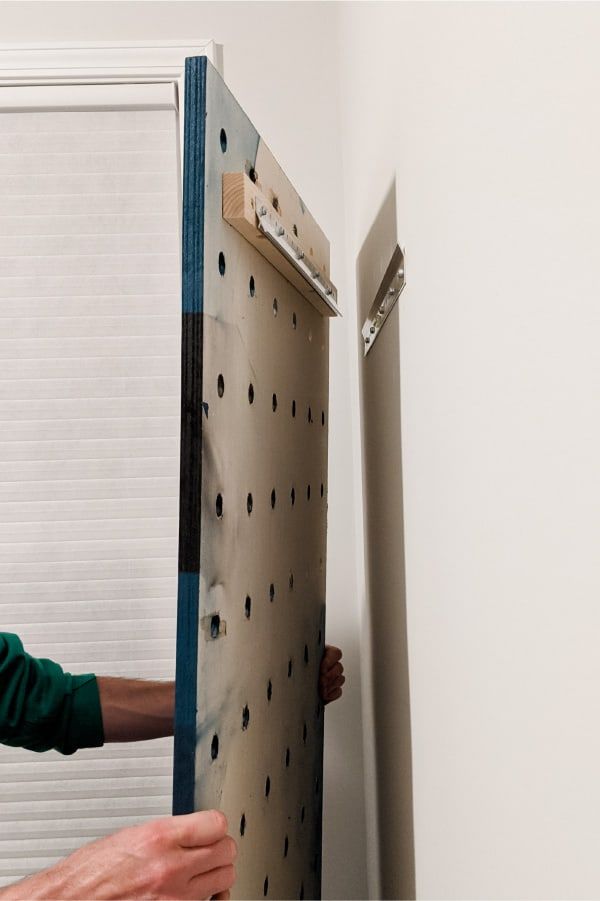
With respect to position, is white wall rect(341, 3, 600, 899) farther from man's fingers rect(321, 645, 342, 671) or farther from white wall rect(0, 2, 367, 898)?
white wall rect(0, 2, 367, 898)

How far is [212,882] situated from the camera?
0.62m

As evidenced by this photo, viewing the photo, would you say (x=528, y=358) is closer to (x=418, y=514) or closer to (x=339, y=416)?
(x=418, y=514)

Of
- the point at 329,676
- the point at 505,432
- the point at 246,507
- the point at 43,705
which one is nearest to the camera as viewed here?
the point at 505,432

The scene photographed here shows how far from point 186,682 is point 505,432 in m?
0.32

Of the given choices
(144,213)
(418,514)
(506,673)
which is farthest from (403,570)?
(144,213)

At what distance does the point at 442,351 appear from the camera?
0.53 meters

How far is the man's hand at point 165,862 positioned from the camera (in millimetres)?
589

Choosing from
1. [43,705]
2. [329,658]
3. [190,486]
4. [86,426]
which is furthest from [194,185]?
[86,426]

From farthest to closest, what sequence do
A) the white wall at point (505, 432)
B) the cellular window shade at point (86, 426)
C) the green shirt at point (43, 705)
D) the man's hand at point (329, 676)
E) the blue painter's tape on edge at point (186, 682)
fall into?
the cellular window shade at point (86, 426) → the man's hand at point (329, 676) → the green shirt at point (43, 705) → the blue painter's tape on edge at point (186, 682) → the white wall at point (505, 432)

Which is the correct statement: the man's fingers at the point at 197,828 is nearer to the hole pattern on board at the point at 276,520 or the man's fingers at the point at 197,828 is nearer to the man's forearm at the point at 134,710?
the hole pattern on board at the point at 276,520

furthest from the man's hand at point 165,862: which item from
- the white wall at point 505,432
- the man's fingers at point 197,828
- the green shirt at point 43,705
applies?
the green shirt at point 43,705

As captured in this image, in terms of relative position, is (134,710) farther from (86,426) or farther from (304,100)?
(304,100)

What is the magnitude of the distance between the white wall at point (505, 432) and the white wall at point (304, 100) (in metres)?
0.83

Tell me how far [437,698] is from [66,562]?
1.01 meters
